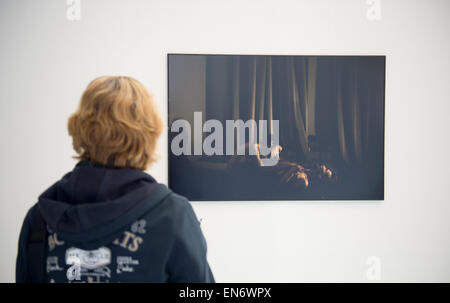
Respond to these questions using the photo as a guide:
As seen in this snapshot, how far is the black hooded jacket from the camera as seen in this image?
0.75 metres

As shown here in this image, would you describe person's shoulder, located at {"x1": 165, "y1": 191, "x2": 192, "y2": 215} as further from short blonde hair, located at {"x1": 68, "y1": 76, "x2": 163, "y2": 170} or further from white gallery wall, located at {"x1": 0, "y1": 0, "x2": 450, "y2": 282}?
white gallery wall, located at {"x1": 0, "y1": 0, "x2": 450, "y2": 282}

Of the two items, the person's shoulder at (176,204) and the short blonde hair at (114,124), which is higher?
the short blonde hair at (114,124)

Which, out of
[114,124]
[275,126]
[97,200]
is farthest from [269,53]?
[97,200]

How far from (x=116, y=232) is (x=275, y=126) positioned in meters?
1.38

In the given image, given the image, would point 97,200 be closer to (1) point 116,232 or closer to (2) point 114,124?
(1) point 116,232

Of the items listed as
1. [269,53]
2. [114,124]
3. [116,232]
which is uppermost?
[269,53]

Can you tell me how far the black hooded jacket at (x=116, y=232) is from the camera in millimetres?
748

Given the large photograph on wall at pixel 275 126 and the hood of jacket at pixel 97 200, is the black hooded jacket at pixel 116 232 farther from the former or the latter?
the large photograph on wall at pixel 275 126

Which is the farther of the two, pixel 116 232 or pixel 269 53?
pixel 269 53

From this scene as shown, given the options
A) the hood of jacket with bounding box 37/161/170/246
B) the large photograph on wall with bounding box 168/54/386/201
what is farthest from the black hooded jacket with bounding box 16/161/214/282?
the large photograph on wall with bounding box 168/54/386/201

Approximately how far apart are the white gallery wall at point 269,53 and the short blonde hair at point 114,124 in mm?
1099

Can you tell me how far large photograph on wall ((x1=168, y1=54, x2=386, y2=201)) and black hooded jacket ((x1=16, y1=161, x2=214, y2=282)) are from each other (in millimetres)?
1125

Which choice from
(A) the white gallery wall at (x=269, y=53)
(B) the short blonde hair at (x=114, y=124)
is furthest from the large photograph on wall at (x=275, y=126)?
(B) the short blonde hair at (x=114, y=124)

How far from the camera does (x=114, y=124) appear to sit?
2.60ft
